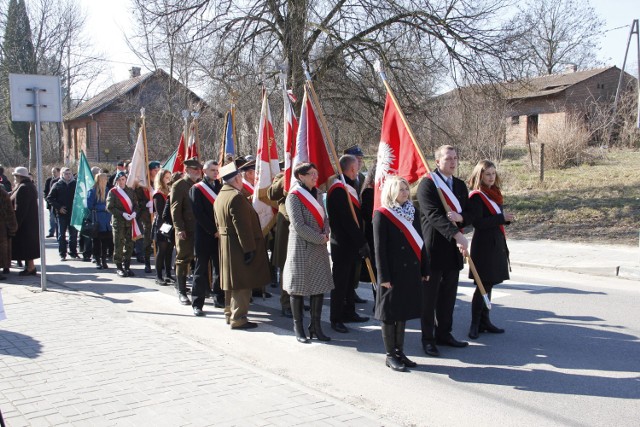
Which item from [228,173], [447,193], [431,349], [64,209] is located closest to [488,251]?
[447,193]

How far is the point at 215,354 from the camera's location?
19.8ft

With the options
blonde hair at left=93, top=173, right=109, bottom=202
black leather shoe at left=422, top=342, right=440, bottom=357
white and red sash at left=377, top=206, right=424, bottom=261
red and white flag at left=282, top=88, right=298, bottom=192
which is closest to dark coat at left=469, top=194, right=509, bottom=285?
black leather shoe at left=422, top=342, right=440, bottom=357

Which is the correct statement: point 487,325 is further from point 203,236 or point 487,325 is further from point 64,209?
point 64,209

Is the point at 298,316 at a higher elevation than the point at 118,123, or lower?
lower

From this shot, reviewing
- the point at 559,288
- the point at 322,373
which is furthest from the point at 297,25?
the point at 322,373

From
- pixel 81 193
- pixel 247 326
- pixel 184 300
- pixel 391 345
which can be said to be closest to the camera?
pixel 391 345

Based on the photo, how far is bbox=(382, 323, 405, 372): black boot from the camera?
219 inches

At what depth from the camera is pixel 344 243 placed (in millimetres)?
6816

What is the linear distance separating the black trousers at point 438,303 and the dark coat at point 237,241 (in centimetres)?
208

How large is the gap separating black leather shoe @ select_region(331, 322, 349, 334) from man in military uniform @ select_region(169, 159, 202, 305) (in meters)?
2.44

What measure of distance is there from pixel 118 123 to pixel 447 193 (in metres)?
45.3

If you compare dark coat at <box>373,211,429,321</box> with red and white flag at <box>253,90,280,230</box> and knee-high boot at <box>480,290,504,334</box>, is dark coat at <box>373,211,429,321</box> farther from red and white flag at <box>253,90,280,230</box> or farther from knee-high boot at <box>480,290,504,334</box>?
red and white flag at <box>253,90,280,230</box>

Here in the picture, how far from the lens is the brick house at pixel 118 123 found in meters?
33.0

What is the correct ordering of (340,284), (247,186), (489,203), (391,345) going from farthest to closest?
(247,186), (340,284), (489,203), (391,345)
